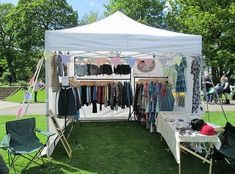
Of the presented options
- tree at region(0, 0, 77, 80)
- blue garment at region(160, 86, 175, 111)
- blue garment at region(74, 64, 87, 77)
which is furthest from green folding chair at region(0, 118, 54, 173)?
tree at region(0, 0, 77, 80)

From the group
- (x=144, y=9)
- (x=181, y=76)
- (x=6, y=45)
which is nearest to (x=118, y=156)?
(x=181, y=76)

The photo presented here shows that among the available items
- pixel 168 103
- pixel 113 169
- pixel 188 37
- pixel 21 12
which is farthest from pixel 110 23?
pixel 21 12

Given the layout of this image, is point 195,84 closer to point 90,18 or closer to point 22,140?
point 22,140

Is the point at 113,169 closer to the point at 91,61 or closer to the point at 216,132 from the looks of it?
the point at 216,132

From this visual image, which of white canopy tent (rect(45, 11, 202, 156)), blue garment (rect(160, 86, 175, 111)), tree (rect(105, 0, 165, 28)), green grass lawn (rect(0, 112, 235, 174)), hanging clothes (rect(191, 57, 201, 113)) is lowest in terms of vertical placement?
green grass lawn (rect(0, 112, 235, 174))

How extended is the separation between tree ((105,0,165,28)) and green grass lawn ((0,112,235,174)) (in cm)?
2354

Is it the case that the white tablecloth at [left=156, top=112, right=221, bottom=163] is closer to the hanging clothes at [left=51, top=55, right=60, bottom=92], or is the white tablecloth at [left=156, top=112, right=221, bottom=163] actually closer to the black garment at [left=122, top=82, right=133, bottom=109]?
the hanging clothes at [left=51, top=55, right=60, bottom=92]

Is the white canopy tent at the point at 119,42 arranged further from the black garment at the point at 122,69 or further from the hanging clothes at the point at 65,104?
Answer: the black garment at the point at 122,69

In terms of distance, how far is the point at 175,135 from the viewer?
5.32 m

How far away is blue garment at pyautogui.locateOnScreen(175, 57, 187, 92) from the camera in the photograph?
806cm

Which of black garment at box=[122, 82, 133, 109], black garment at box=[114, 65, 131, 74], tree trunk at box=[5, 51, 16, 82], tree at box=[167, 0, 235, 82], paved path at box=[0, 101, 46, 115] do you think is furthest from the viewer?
tree trunk at box=[5, 51, 16, 82]

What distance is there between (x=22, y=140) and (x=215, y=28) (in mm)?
18693

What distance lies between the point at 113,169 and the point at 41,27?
108 ft

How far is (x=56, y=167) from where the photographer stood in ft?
18.2
